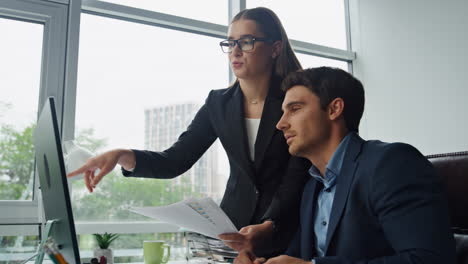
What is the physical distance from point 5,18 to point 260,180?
182 centimetres

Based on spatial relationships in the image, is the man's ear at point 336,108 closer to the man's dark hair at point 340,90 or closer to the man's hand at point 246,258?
the man's dark hair at point 340,90

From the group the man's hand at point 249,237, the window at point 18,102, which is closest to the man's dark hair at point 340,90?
the man's hand at point 249,237

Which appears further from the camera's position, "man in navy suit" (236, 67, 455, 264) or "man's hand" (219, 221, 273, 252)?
"man's hand" (219, 221, 273, 252)

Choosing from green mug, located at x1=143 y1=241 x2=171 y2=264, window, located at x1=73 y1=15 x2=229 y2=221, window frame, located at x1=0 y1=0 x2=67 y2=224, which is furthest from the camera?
window, located at x1=73 y1=15 x2=229 y2=221

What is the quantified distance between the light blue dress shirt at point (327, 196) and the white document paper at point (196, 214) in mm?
295

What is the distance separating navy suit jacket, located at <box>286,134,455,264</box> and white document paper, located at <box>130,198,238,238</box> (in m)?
0.25

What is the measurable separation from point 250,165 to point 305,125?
1.03ft

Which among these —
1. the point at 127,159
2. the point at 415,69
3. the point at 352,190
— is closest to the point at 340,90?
the point at 352,190

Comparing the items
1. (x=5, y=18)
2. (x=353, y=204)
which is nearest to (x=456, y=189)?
(x=353, y=204)

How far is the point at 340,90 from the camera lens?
4.47 ft

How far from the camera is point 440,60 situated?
299 centimetres

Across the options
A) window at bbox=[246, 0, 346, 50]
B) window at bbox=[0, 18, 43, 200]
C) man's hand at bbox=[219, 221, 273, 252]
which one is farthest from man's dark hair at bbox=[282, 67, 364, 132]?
window at bbox=[246, 0, 346, 50]

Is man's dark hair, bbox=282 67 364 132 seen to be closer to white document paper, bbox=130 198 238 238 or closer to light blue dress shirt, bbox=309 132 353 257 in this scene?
light blue dress shirt, bbox=309 132 353 257

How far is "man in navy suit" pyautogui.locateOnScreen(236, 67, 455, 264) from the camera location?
97cm
